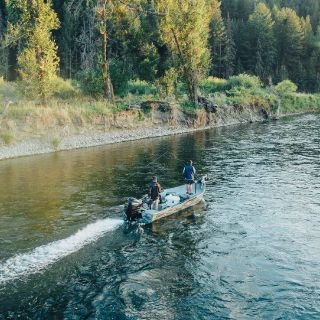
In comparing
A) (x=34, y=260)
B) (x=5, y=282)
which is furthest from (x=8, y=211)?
(x=5, y=282)

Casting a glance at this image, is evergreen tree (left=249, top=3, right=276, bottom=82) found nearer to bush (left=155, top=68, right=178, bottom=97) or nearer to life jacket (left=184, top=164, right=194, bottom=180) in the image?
bush (left=155, top=68, right=178, bottom=97)

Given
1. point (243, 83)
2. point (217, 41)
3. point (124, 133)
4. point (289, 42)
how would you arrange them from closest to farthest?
point (124, 133) < point (243, 83) < point (217, 41) < point (289, 42)

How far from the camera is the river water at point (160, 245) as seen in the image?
14.3 metres

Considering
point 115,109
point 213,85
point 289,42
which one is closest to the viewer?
point 115,109

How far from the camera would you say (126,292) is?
48.9 ft

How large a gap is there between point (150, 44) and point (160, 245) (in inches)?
1858

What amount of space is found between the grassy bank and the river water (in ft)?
27.4

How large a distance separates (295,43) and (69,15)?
5361 centimetres

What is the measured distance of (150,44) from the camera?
203 feet

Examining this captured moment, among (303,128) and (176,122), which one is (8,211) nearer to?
(176,122)

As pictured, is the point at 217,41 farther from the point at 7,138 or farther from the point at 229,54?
the point at 7,138

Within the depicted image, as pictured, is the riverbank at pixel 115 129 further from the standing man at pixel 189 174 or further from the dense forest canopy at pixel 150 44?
the standing man at pixel 189 174

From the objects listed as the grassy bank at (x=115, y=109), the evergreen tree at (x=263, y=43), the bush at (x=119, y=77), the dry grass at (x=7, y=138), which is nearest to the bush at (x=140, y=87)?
the grassy bank at (x=115, y=109)

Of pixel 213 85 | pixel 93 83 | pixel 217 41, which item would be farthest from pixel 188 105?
pixel 217 41
